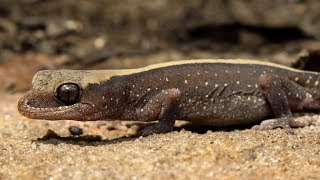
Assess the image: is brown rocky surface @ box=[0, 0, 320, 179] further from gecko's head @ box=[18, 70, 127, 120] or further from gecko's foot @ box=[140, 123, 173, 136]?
gecko's head @ box=[18, 70, 127, 120]

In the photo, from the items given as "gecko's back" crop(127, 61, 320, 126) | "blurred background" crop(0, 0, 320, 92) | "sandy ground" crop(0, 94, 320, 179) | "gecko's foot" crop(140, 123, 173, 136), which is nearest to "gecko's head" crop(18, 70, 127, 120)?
"sandy ground" crop(0, 94, 320, 179)

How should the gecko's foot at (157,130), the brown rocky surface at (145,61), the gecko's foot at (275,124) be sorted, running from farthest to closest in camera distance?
the gecko's foot at (275,124)
the gecko's foot at (157,130)
the brown rocky surface at (145,61)

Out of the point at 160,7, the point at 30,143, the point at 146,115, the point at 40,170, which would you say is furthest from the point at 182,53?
the point at 40,170

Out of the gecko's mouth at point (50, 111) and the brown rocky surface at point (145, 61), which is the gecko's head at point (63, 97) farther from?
the brown rocky surface at point (145, 61)

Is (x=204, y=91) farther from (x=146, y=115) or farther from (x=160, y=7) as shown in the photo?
(x=160, y=7)

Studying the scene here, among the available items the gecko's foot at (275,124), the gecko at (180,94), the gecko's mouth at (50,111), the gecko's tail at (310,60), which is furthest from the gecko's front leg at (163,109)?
the gecko's tail at (310,60)

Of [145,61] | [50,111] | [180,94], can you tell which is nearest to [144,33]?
[145,61]

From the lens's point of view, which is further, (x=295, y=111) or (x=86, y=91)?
(x=295, y=111)
